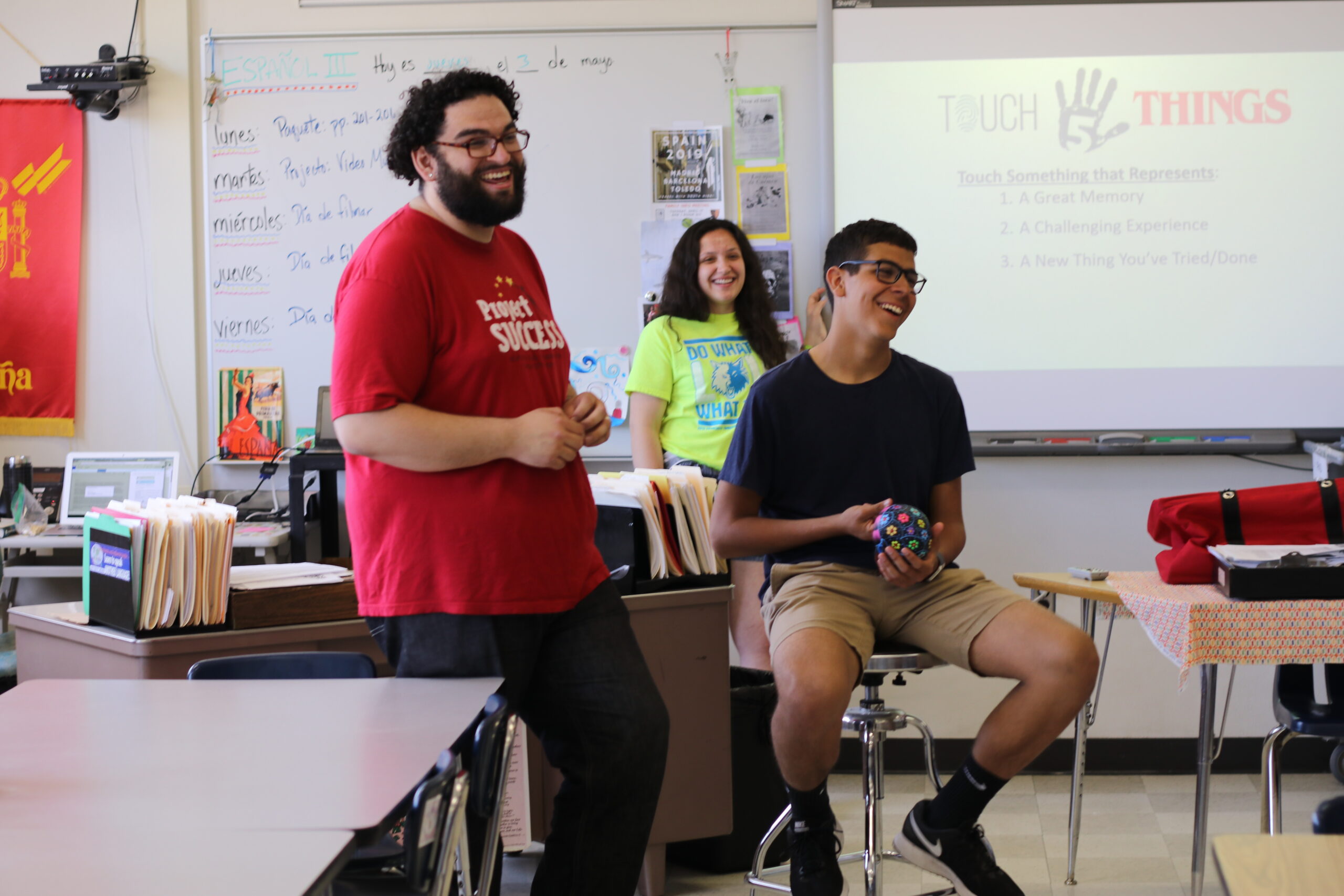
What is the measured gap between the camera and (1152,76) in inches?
139

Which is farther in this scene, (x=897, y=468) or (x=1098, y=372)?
(x=1098, y=372)

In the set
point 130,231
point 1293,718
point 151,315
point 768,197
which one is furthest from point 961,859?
point 130,231

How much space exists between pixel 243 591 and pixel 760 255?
1910 mm

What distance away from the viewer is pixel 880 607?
2.24 meters

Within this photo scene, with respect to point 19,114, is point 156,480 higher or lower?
lower

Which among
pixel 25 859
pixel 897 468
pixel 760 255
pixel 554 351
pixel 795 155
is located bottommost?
pixel 25 859

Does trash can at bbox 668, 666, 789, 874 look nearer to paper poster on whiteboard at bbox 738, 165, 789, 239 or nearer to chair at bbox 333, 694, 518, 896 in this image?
chair at bbox 333, 694, 518, 896

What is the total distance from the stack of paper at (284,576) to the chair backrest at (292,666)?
0.37 meters

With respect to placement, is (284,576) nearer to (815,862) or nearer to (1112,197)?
(815,862)

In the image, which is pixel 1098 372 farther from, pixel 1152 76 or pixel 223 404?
pixel 223 404

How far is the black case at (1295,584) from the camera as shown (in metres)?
2.17

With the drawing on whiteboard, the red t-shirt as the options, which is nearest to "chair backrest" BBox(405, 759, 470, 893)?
the red t-shirt

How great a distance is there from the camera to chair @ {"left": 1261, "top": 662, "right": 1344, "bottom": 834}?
7.47ft

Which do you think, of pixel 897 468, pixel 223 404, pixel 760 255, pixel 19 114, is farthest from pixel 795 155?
pixel 19 114
